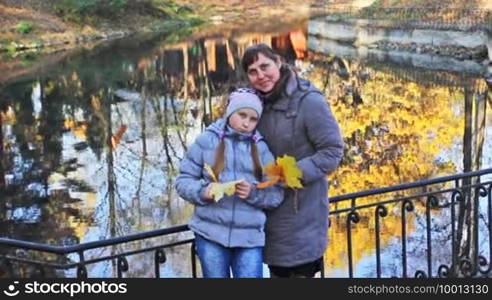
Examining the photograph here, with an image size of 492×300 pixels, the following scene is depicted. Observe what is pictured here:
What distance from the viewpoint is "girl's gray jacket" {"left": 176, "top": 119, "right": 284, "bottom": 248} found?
13.7 ft

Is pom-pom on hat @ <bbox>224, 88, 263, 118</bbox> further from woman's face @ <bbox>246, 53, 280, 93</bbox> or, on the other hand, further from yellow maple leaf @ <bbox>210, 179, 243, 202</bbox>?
yellow maple leaf @ <bbox>210, 179, 243, 202</bbox>

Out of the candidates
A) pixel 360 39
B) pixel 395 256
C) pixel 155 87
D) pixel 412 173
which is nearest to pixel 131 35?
pixel 360 39

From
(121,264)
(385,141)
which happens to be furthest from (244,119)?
(385,141)

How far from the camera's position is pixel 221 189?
4.04m

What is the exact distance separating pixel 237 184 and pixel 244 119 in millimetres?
340

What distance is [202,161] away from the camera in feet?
13.8

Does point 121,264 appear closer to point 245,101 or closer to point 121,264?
point 121,264

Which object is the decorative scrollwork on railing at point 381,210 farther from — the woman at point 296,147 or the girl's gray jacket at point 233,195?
the girl's gray jacket at point 233,195

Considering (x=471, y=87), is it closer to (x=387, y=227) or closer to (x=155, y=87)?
(x=155, y=87)

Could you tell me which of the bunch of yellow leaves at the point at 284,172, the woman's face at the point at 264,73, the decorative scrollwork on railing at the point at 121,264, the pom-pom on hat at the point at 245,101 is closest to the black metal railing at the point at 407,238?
the decorative scrollwork on railing at the point at 121,264

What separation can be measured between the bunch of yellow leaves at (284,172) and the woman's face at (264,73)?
0.40 metres

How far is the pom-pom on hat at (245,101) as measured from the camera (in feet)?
13.3

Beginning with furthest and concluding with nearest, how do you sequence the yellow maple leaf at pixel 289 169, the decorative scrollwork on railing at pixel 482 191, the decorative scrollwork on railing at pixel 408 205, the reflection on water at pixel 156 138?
1. the reflection on water at pixel 156 138
2. the decorative scrollwork on railing at pixel 482 191
3. the decorative scrollwork on railing at pixel 408 205
4. the yellow maple leaf at pixel 289 169

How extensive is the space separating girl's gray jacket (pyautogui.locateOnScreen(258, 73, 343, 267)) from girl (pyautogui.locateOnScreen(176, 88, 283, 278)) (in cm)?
10
